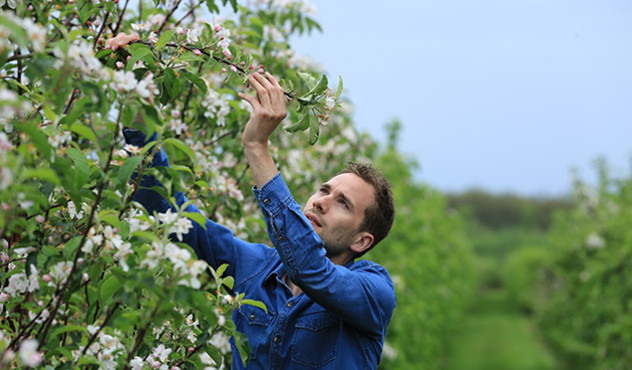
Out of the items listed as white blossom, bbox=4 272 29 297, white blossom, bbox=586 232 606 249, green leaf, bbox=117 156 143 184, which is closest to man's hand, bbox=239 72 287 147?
green leaf, bbox=117 156 143 184

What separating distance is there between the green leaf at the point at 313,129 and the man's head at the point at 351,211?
49 centimetres

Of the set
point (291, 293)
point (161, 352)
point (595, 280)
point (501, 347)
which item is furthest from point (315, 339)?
point (501, 347)

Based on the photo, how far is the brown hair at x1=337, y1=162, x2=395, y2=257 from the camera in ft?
8.23

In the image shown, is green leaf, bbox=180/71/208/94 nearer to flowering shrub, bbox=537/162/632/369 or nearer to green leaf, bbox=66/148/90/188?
green leaf, bbox=66/148/90/188

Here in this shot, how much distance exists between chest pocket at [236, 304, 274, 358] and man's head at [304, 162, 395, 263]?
1.11 ft

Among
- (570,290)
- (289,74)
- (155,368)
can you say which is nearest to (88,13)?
(155,368)

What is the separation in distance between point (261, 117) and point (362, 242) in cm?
77

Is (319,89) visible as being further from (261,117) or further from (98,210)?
(98,210)

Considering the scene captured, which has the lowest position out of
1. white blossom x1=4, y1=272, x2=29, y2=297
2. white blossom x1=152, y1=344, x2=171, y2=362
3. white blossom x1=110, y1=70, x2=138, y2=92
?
white blossom x1=152, y1=344, x2=171, y2=362

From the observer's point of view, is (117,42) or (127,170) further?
(117,42)

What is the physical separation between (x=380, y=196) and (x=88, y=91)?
1.36 m

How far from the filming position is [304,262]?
6.52 feet

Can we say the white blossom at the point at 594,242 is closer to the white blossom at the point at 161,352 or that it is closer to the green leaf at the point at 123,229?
the white blossom at the point at 161,352

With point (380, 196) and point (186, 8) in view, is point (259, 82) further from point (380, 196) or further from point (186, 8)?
point (186, 8)
